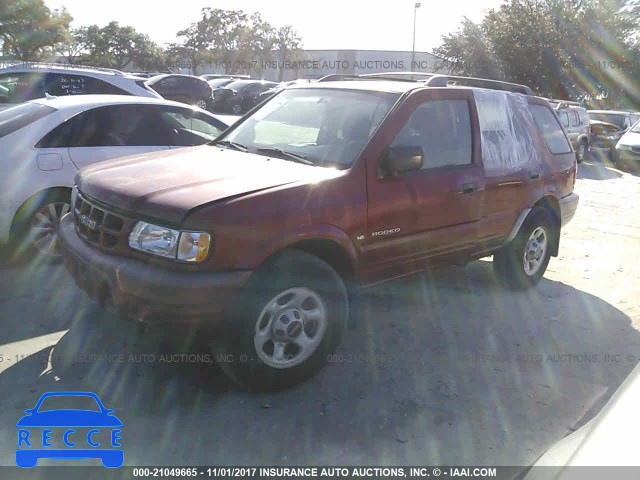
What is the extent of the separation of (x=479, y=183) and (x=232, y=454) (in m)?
2.78

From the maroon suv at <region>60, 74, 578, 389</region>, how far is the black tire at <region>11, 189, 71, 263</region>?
127 cm

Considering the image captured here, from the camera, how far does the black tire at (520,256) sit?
5.35m

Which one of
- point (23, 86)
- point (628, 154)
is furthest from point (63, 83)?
point (628, 154)

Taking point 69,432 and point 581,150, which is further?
point 581,150

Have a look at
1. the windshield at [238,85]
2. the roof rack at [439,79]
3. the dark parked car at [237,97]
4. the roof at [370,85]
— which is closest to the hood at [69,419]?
the roof at [370,85]

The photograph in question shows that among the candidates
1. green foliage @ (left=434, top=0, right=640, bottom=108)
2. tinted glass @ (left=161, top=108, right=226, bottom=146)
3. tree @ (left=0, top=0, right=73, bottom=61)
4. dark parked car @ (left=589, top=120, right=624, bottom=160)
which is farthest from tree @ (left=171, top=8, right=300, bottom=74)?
tinted glass @ (left=161, top=108, right=226, bottom=146)

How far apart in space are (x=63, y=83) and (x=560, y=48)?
24861 millimetres

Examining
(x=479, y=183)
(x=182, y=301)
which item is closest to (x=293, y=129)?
(x=479, y=183)

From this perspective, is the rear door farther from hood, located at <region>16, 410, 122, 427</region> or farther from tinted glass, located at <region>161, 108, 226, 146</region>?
tinted glass, located at <region>161, 108, 226, 146</region>

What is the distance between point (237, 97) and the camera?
1080 inches

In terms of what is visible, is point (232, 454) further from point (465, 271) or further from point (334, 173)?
point (465, 271)

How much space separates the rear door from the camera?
12.7 feet

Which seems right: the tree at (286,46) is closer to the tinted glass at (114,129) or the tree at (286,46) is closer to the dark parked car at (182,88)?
the dark parked car at (182,88)

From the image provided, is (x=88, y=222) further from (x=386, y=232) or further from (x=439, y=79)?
(x=439, y=79)
